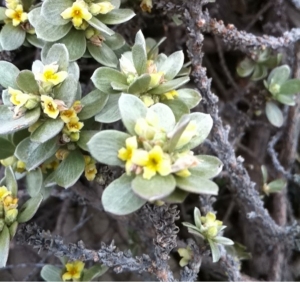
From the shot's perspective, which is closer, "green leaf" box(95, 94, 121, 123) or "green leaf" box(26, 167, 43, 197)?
"green leaf" box(95, 94, 121, 123)

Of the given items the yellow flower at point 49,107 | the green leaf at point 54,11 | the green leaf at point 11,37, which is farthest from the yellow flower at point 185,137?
the green leaf at point 11,37

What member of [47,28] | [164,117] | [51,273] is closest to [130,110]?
[164,117]

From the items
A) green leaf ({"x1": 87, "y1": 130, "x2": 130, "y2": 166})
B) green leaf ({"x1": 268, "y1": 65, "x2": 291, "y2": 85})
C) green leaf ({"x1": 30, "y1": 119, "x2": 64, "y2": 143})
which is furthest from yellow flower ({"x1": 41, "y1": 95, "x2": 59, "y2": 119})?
green leaf ({"x1": 268, "y1": 65, "x2": 291, "y2": 85})

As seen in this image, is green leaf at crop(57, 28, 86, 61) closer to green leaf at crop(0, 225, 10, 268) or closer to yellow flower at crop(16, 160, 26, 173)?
yellow flower at crop(16, 160, 26, 173)

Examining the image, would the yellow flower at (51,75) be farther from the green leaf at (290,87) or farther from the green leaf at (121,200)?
the green leaf at (290,87)

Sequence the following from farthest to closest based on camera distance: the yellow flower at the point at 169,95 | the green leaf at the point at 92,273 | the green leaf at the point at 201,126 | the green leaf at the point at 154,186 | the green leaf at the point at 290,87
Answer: the green leaf at the point at 290,87 → the green leaf at the point at 92,273 → the yellow flower at the point at 169,95 → the green leaf at the point at 201,126 → the green leaf at the point at 154,186

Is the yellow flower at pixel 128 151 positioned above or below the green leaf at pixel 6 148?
above
